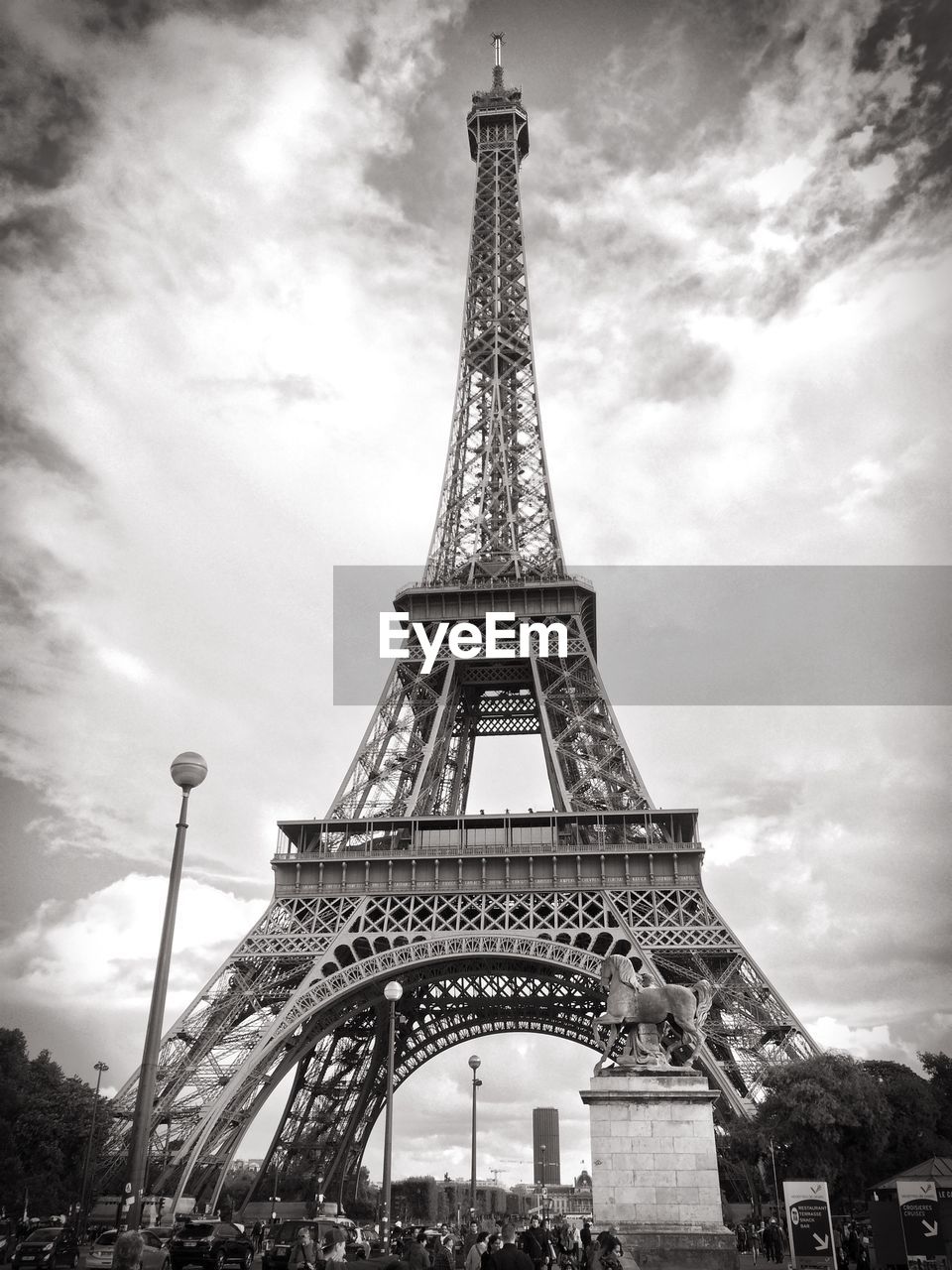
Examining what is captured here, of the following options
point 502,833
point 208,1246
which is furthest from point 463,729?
point 208,1246

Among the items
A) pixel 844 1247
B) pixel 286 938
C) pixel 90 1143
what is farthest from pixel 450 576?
pixel 844 1247

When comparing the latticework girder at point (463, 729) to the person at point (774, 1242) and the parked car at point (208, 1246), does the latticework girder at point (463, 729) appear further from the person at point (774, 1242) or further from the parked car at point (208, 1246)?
the parked car at point (208, 1246)

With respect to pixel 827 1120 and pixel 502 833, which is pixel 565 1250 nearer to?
pixel 827 1120

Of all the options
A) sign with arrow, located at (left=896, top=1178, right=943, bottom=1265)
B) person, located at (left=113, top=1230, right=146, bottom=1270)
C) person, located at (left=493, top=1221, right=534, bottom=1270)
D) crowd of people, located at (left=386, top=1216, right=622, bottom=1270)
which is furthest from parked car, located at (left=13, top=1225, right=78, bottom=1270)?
sign with arrow, located at (left=896, top=1178, right=943, bottom=1265)

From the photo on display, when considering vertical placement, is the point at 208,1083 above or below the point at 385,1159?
above

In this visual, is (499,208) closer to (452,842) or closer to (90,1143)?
(452,842)

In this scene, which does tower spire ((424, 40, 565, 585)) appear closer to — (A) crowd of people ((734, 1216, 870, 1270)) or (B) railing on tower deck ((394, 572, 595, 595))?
(B) railing on tower deck ((394, 572, 595, 595))
